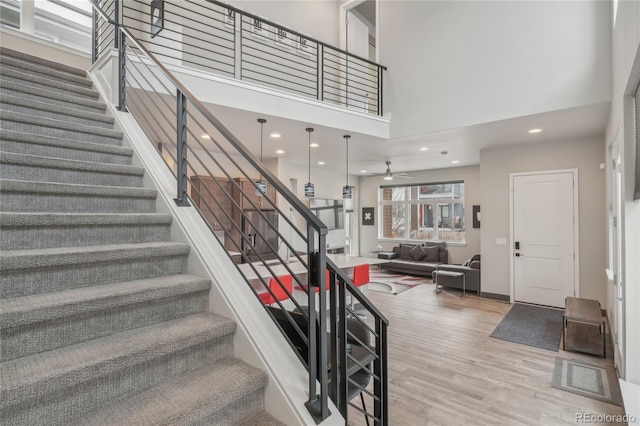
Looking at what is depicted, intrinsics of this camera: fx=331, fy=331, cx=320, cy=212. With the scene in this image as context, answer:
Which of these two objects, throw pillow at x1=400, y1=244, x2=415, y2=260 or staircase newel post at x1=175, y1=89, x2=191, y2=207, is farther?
throw pillow at x1=400, y1=244, x2=415, y2=260

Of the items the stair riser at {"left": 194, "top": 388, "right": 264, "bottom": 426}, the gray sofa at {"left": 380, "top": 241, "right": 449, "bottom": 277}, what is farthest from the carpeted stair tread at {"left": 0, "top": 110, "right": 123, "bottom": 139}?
the gray sofa at {"left": 380, "top": 241, "right": 449, "bottom": 277}

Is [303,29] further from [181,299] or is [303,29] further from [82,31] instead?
[181,299]

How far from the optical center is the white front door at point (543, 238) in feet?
17.8

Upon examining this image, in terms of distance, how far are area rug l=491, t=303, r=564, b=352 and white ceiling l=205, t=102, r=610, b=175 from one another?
2811 millimetres

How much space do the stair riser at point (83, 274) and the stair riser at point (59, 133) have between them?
1433mm

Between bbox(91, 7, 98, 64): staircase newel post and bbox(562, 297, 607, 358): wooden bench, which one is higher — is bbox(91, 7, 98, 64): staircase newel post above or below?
above

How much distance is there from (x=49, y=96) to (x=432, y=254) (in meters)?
8.37

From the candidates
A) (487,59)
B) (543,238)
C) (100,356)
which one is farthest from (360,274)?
(100,356)

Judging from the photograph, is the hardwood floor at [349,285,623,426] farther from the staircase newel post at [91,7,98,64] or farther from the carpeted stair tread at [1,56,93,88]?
the staircase newel post at [91,7,98,64]

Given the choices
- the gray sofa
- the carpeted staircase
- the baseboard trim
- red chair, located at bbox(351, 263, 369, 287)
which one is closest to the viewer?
the carpeted staircase

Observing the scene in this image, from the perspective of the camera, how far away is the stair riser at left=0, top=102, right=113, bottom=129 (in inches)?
96.8

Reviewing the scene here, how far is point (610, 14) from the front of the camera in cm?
369

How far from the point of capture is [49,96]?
2787mm

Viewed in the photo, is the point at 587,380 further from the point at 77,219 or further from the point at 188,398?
the point at 77,219
